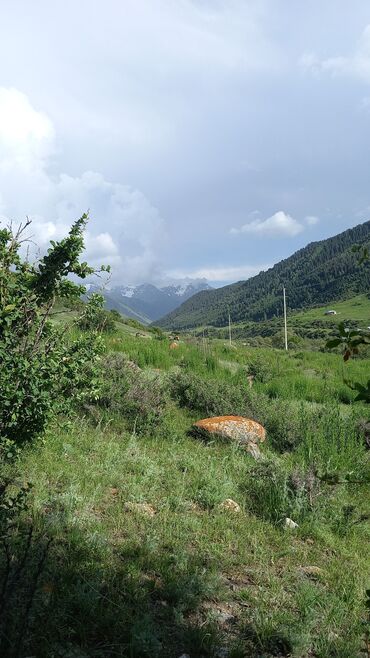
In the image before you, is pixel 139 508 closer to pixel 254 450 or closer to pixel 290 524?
pixel 290 524

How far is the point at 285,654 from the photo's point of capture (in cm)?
336

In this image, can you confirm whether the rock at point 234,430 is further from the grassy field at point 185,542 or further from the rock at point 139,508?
the rock at point 139,508

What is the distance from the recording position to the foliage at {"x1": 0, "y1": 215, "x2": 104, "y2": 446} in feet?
15.2

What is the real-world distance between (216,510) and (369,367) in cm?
1399

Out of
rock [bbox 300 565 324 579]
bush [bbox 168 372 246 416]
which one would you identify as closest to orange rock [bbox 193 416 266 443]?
bush [bbox 168 372 246 416]

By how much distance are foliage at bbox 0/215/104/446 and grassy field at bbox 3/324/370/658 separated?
0.74 m

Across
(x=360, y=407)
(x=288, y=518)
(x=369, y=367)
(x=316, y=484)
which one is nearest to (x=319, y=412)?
(x=360, y=407)

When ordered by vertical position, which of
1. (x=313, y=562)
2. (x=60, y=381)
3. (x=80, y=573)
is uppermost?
(x=60, y=381)

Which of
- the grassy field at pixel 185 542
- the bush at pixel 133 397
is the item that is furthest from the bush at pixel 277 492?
the bush at pixel 133 397

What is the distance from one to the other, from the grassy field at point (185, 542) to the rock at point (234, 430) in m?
0.27

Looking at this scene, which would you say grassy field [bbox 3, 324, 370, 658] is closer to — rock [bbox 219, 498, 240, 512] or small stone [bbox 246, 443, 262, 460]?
rock [bbox 219, 498, 240, 512]

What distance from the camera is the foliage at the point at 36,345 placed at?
15.2ft

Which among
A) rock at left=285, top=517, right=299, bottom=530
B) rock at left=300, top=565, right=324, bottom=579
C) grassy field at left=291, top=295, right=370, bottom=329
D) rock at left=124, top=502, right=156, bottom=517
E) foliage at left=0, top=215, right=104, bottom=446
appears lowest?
rock at left=300, top=565, right=324, bottom=579

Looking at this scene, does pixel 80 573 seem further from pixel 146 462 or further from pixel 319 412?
pixel 319 412
